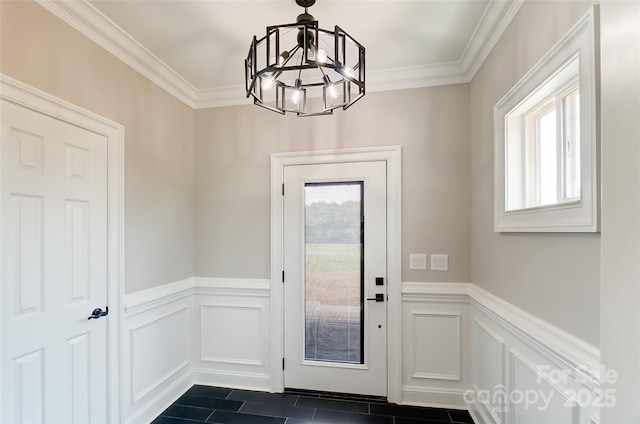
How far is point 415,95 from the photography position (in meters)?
2.51

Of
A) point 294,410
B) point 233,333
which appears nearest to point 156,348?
point 233,333

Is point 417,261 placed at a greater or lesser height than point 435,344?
greater

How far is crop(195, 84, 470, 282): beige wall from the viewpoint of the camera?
→ 2445 mm

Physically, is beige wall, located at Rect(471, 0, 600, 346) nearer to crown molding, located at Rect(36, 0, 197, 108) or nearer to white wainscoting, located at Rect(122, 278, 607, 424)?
white wainscoting, located at Rect(122, 278, 607, 424)

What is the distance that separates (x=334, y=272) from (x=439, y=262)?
90 centimetres

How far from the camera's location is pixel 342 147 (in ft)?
8.55

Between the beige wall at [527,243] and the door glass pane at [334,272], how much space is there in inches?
38.0

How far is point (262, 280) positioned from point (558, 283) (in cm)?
218

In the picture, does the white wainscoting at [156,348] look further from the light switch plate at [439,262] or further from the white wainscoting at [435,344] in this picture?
the light switch plate at [439,262]

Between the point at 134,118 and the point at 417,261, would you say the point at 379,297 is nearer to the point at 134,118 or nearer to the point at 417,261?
the point at 417,261

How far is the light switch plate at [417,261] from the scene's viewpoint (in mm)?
2484

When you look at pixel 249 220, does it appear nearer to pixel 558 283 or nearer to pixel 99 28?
pixel 99 28

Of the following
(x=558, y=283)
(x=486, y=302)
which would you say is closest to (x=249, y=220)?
(x=486, y=302)

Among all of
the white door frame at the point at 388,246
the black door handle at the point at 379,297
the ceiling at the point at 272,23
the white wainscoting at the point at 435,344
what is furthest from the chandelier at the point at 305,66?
the white wainscoting at the point at 435,344
